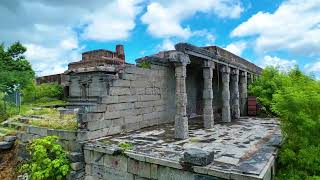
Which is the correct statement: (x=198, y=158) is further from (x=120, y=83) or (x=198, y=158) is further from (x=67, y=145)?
(x=120, y=83)

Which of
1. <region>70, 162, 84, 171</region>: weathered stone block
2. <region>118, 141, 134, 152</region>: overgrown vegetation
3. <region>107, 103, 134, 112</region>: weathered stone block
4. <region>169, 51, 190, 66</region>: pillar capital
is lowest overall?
<region>70, 162, 84, 171</region>: weathered stone block

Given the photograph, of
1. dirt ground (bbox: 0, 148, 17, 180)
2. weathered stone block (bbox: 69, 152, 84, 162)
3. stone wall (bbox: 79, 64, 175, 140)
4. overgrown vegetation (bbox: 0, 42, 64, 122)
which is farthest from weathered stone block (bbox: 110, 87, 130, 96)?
overgrown vegetation (bbox: 0, 42, 64, 122)

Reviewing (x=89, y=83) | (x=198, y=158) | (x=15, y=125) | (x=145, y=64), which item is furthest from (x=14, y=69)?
(x=198, y=158)

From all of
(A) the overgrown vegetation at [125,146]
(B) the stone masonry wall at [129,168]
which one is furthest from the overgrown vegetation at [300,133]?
(A) the overgrown vegetation at [125,146]

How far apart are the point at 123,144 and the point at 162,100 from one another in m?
4.67

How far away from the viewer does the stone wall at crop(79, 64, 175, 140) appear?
315 inches

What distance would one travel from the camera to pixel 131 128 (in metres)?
9.42

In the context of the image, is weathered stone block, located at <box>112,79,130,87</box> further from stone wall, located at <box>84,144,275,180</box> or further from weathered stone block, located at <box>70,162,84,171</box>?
weathered stone block, located at <box>70,162,84,171</box>

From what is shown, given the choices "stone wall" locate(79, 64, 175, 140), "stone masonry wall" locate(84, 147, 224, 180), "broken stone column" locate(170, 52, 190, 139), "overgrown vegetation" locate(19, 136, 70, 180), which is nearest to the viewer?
"stone masonry wall" locate(84, 147, 224, 180)

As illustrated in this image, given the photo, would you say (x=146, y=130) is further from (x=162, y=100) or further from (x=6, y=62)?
(x=6, y=62)

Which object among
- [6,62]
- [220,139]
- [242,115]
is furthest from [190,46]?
[6,62]

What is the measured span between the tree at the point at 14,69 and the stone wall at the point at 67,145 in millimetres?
11951

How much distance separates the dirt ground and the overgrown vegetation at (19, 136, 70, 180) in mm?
1528

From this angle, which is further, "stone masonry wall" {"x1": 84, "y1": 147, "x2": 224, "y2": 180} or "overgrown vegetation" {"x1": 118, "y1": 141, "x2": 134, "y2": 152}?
"overgrown vegetation" {"x1": 118, "y1": 141, "x2": 134, "y2": 152}
